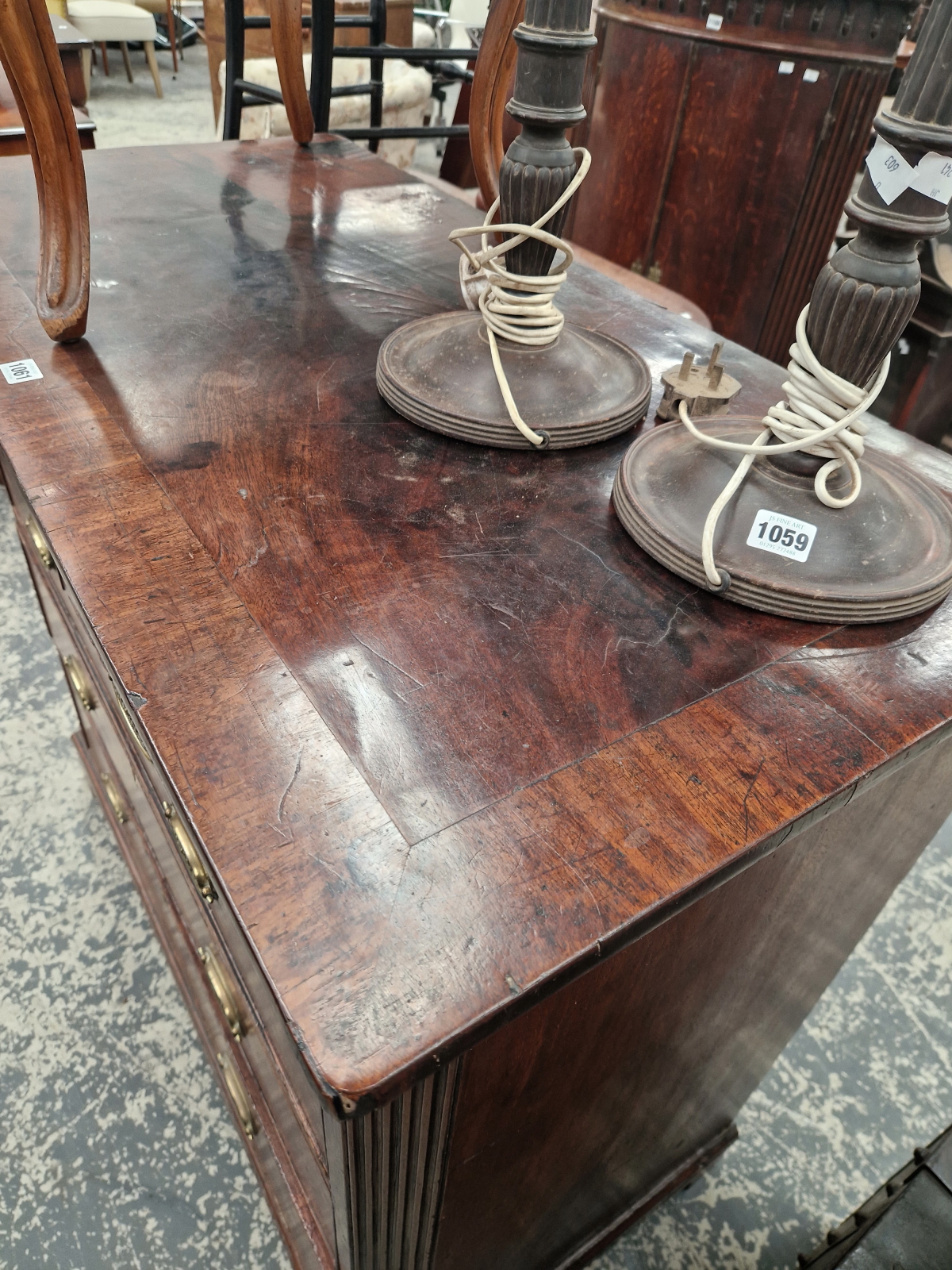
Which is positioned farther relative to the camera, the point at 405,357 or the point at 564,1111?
the point at 405,357

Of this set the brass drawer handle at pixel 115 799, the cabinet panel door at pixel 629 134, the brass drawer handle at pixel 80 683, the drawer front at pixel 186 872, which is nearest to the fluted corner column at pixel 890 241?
the drawer front at pixel 186 872

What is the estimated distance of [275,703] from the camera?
458 millimetres

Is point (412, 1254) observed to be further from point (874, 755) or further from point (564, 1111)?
point (874, 755)

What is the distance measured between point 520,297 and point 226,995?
0.60m

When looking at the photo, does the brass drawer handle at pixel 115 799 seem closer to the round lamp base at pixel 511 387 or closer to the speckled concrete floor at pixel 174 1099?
the speckled concrete floor at pixel 174 1099

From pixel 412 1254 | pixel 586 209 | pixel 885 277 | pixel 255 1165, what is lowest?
pixel 255 1165

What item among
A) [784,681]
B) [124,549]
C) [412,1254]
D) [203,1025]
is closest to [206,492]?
[124,549]

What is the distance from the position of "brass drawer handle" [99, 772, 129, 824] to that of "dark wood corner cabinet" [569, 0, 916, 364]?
69.3 inches

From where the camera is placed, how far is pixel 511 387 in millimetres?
658

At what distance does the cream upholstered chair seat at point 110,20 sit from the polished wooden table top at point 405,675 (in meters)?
4.77

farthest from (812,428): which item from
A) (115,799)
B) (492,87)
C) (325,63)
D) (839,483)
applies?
(325,63)

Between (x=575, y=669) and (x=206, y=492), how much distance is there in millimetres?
290

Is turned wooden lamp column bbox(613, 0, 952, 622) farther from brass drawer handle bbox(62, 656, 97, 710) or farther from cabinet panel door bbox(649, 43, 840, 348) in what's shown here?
cabinet panel door bbox(649, 43, 840, 348)

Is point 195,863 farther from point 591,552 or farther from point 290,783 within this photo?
point 591,552
